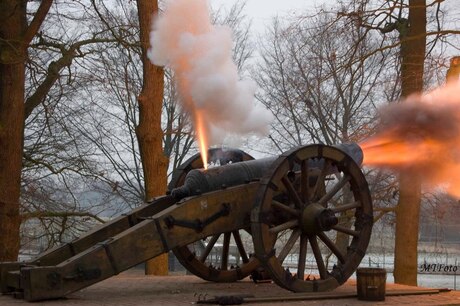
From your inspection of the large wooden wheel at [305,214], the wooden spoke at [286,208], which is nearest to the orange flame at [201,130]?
the large wooden wheel at [305,214]

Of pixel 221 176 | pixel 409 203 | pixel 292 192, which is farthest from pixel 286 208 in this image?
pixel 409 203

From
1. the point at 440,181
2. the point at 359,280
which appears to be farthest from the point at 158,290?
the point at 440,181

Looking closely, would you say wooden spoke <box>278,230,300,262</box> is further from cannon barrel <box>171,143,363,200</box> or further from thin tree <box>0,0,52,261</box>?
thin tree <box>0,0,52,261</box>

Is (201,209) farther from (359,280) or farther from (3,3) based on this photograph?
(3,3)

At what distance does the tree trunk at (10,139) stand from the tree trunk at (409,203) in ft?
25.6

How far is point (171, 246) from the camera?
28.9ft

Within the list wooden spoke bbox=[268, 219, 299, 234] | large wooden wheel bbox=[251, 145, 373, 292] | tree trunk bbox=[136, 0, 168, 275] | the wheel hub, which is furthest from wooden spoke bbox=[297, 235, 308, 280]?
tree trunk bbox=[136, 0, 168, 275]

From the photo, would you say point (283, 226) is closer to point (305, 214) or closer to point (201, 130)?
point (305, 214)

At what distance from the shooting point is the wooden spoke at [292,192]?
30.3ft

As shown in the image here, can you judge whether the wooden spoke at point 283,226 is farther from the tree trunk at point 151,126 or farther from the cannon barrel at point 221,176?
the tree trunk at point 151,126

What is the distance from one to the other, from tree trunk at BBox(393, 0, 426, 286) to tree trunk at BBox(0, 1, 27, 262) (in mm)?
7799

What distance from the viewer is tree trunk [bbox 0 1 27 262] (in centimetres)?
1388

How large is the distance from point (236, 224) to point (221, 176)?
0.66m

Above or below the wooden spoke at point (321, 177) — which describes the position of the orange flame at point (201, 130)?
above
